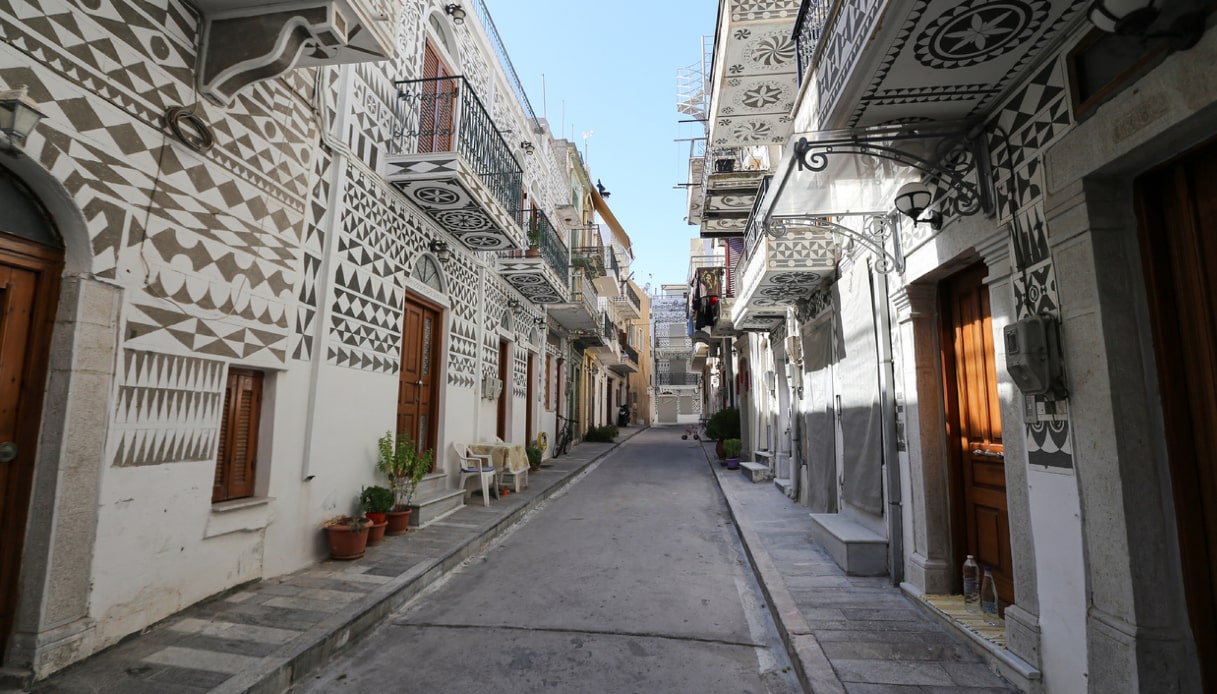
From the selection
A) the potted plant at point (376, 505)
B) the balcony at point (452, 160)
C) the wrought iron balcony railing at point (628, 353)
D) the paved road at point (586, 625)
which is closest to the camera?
the paved road at point (586, 625)

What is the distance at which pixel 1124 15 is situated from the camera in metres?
2.15

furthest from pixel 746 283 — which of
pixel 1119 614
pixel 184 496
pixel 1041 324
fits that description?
pixel 184 496

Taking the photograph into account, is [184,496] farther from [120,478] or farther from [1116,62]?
[1116,62]

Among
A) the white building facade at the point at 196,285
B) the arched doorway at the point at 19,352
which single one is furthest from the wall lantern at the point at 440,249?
the arched doorway at the point at 19,352

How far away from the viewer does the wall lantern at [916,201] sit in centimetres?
414

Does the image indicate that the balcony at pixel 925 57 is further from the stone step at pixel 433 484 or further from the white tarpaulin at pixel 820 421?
the stone step at pixel 433 484

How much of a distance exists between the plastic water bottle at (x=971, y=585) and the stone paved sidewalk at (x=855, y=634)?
0.31 m

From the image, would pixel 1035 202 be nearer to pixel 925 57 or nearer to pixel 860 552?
pixel 925 57

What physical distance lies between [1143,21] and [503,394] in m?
10.9

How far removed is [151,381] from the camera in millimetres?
3812

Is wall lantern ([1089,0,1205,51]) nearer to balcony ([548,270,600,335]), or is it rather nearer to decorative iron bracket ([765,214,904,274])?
decorative iron bracket ([765,214,904,274])

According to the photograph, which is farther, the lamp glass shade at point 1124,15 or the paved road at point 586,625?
Answer: the paved road at point 586,625

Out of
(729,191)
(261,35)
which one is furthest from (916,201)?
(729,191)

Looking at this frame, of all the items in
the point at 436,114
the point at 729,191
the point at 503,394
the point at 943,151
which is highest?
the point at 729,191
